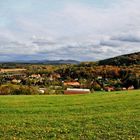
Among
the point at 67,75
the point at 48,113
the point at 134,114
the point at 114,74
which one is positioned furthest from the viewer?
the point at 67,75

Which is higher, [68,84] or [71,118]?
→ [71,118]

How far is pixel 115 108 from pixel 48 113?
4506mm

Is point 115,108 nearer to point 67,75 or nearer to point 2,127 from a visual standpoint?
point 2,127

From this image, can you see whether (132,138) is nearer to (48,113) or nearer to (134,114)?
(134,114)

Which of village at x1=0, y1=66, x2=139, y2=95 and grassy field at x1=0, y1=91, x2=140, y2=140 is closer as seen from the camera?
grassy field at x1=0, y1=91, x2=140, y2=140

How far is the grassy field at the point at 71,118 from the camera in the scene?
17.7 meters

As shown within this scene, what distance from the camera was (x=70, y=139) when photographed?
16.8 metres

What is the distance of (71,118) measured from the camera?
22078 mm

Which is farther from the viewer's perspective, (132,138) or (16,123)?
(16,123)

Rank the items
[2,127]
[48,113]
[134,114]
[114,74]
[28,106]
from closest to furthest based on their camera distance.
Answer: [2,127]
[134,114]
[48,113]
[28,106]
[114,74]

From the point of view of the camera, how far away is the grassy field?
Answer: 17.7 metres

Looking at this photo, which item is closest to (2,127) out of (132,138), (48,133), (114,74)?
(48,133)

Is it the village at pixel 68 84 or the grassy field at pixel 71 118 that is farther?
the village at pixel 68 84

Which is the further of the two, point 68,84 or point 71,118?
point 68,84
